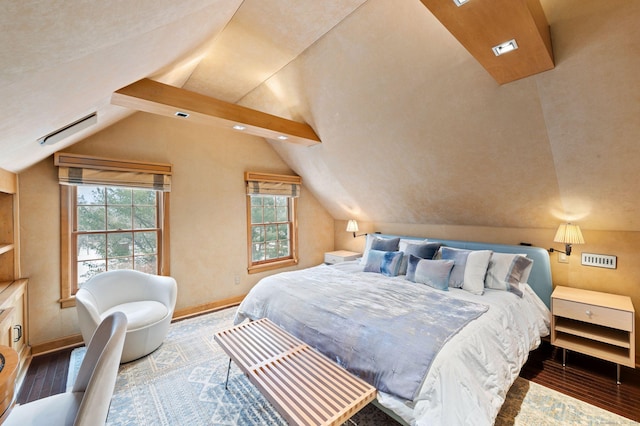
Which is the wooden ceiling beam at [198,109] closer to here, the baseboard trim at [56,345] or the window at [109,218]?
the window at [109,218]

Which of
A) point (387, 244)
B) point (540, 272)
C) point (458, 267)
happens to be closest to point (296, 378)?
point (458, 267)

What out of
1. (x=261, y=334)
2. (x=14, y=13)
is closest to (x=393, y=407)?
(x=261, y=334)

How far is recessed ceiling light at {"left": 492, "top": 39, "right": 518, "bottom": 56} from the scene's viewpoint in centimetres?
158

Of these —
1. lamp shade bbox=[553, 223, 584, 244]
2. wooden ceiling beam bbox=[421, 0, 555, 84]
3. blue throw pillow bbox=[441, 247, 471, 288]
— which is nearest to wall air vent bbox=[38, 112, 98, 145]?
wooden ceiling beam bbox=[421, 0, 555, 84]

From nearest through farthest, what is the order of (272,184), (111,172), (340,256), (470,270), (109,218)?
(470,270)
(111,172)
(109,218)
(272,184)
(340,256)

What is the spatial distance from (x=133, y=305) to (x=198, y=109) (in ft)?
6.95

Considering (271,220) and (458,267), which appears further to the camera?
(271,220)

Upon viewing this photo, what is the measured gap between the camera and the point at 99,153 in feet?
10.2

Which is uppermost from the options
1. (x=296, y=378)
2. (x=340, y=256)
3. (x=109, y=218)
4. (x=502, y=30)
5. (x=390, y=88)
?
(x=390, y=88)

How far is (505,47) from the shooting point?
1621mm

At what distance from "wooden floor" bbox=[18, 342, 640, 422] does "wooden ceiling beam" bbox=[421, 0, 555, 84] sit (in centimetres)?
251

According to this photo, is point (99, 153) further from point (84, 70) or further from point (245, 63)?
point (84, 70)

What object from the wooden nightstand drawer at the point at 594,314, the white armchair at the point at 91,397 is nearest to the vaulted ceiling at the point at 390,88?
the wooden nightstand drawer at the point at 594,314

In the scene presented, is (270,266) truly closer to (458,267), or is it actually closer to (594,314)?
(458,267)
